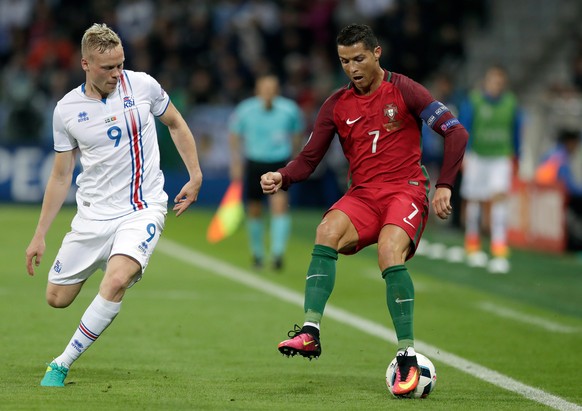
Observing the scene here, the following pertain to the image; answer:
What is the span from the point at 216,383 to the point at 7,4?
2140 centimetres

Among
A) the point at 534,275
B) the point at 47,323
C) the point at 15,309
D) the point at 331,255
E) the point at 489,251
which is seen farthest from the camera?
the point at 489,251

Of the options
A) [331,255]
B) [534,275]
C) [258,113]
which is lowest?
[534,275]

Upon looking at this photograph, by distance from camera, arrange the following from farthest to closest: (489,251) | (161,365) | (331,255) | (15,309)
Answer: (489,251)
(15,309)
(161,365)
(331,255)

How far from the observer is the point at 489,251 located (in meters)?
18.3

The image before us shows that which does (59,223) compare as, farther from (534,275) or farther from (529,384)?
(529,384)

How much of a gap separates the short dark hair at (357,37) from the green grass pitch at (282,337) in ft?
6.94

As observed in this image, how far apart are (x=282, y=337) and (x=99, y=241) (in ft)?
9.15

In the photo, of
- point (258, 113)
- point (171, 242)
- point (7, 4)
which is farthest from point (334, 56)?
point (258, 113)

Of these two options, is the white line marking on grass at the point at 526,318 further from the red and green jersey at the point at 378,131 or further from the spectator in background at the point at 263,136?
the spectator in background at the point at 263,136

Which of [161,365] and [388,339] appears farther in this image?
[388,339]

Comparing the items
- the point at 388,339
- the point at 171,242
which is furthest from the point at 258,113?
the point at 388,339

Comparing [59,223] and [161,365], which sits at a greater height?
[161,365]

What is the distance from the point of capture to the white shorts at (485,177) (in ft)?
54.0

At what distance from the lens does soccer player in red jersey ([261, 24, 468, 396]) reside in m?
7.60
